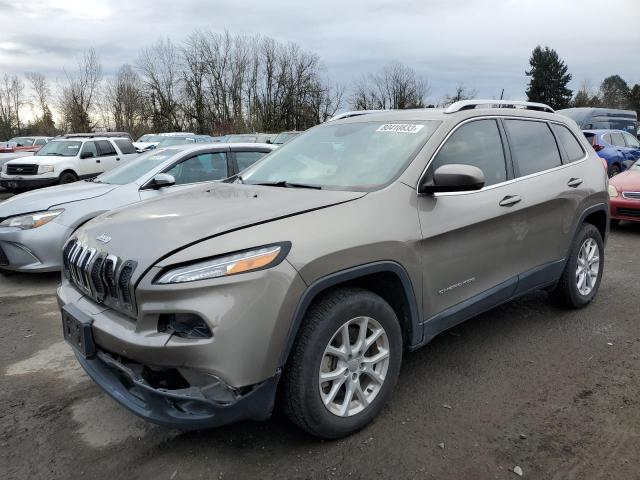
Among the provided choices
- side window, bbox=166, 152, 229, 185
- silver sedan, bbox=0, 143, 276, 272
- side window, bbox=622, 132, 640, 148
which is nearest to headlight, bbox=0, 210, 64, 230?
silver sedan, bbox=0, 143, 276, 272

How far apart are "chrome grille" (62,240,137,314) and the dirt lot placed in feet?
2.69

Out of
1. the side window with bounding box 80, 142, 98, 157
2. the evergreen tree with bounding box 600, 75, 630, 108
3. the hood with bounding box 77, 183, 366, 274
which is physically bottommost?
the hood with bounding box 77, 183, 366, 274

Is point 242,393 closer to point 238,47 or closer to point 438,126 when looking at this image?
point 438,126

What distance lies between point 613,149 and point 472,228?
13177mm

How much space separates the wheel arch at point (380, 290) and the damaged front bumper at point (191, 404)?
0.61 feet

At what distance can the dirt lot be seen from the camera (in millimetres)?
2564

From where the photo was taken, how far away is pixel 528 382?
339 cm

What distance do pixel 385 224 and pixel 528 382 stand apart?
1552 millimetres

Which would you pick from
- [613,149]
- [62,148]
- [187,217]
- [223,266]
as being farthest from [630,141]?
[62,148]

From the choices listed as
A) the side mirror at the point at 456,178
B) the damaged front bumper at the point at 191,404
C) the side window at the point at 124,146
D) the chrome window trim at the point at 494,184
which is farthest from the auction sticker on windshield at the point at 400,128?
the side window at the point at 124,146

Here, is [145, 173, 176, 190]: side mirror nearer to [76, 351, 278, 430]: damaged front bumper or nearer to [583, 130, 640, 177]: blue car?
[76, 351, 278, 430]: damaged front bumper

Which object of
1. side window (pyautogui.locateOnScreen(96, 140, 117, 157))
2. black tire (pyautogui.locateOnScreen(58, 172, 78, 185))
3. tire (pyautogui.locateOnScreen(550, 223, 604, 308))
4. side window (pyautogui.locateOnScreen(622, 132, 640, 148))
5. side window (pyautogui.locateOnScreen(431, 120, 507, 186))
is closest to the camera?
side window (pyautogui.locateOnScreen(431, 120, 507, 186))

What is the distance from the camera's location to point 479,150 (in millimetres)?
3592

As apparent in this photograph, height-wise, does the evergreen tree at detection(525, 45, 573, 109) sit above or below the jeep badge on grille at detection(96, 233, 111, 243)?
above
